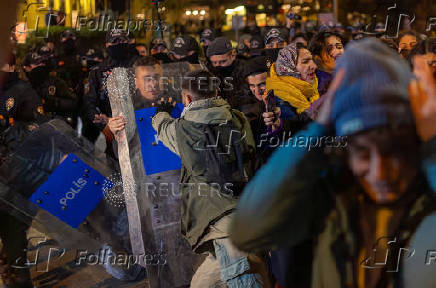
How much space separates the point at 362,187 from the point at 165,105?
2.79m

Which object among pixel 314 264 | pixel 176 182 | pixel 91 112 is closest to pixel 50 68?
pixel 91 112

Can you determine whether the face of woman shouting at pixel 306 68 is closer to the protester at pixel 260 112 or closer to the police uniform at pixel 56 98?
the protester at pixel 260 112

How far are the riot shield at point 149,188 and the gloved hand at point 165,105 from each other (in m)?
0.05

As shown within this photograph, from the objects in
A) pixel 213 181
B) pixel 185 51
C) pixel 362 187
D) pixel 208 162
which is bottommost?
pixel 213 181

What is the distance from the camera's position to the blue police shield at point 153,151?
4.36 metres

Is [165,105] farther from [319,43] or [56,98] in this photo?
[56,98]

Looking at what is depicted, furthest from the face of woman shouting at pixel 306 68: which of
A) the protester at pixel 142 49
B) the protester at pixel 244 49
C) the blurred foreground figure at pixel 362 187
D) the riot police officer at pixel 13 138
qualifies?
the protester at pixel 142 49

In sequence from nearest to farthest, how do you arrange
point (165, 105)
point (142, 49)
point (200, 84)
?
point (200, 84)
point (165, 105)
point (142, 49)

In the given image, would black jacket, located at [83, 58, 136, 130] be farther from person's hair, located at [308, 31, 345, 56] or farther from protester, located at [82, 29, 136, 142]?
person's hair, located at [308, 31, 345, 56]

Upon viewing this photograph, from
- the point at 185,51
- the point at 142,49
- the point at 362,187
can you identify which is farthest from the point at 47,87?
the point at 362,187

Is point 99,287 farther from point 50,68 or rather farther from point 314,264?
point 314,264

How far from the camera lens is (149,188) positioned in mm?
4391

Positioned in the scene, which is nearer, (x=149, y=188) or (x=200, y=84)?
(x=200, y=84)

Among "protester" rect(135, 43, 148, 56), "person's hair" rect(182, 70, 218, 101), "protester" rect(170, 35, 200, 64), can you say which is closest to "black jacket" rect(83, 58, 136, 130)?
"protester" rect(170, 35, 200, 64)
